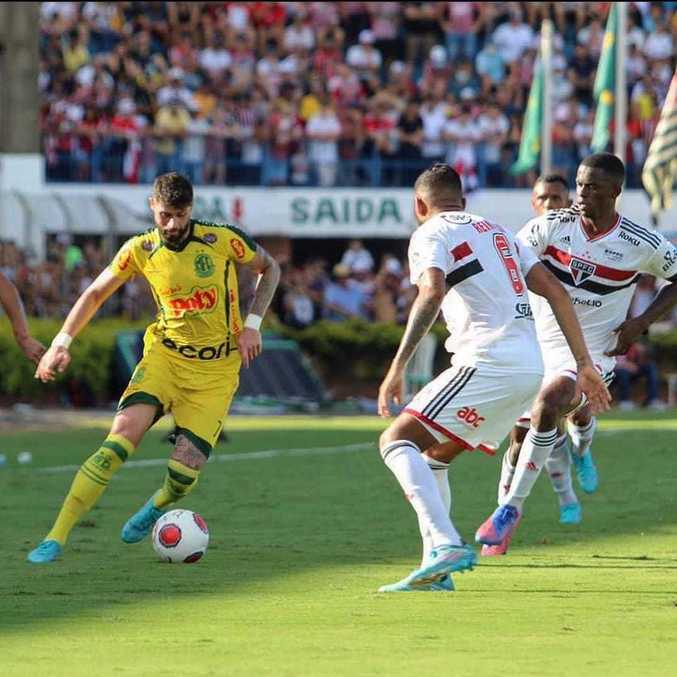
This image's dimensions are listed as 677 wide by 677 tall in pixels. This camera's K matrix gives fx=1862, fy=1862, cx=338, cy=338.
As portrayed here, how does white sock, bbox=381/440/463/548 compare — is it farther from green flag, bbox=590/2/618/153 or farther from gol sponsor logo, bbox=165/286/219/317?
green flag, bbox=590/2/618/153

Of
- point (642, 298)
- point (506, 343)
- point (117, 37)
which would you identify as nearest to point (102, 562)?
point (506, 343)

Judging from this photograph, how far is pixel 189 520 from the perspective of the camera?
10.6 m

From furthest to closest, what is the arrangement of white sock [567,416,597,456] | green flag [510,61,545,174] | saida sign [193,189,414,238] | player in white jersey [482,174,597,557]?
saida sign [193,189,414,238] < green flag [510,61,545,174] < white sock [567,416,597,456] < player in white jersey [482,174,597,557]

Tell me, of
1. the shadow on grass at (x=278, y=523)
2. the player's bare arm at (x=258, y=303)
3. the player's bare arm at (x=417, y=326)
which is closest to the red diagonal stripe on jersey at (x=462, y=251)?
the player's bare arm at (x=417, y=326)

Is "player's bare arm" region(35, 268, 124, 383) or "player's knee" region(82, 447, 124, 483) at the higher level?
"player's bare arm" region(35, 268, 124, 383)

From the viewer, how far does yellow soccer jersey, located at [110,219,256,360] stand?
10.8 meters

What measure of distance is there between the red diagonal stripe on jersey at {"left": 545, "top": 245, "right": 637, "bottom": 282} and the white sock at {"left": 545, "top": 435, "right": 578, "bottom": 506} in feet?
4.74

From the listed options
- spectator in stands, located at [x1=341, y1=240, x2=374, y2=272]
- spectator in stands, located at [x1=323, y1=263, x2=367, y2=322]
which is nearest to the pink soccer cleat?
spectator in stands, located at [x1=323, y1=263, x2=367, y2=322]

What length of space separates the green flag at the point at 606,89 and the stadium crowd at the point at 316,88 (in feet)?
8.25

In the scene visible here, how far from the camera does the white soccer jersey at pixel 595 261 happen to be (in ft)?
38.0

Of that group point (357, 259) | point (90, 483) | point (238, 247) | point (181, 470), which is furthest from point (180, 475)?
point (357, 259)

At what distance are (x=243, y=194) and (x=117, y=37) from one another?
3950mm

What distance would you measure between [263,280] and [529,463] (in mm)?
1925

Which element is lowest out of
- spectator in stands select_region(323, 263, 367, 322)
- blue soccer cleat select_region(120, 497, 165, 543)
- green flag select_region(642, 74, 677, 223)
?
spectator in stands select_region(323, 263, 367, 322)
